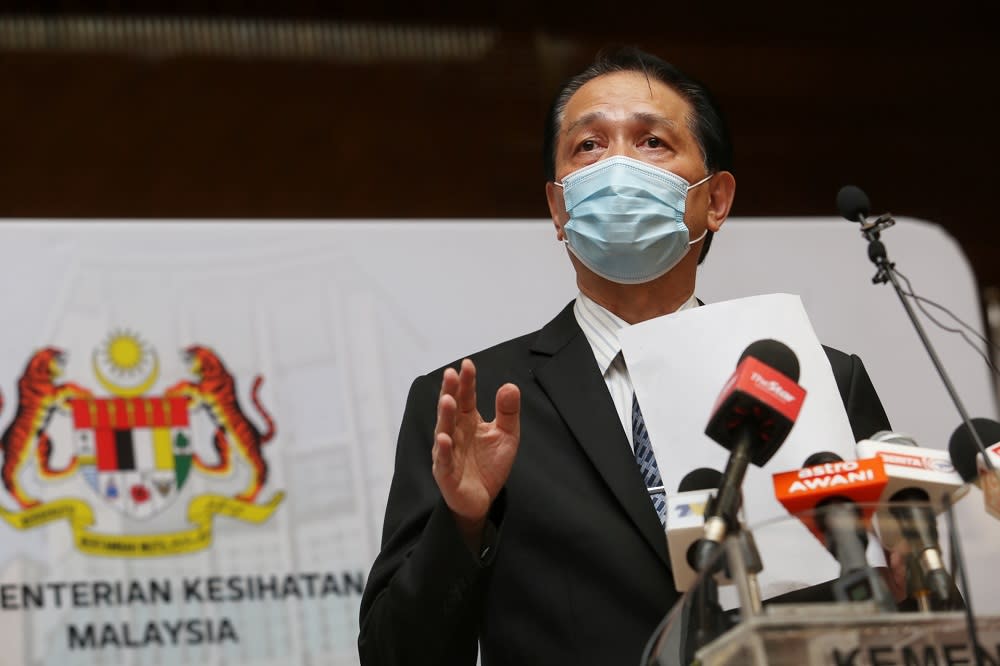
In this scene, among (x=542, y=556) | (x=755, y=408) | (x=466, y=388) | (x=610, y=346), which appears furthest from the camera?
(x=610, y=346)

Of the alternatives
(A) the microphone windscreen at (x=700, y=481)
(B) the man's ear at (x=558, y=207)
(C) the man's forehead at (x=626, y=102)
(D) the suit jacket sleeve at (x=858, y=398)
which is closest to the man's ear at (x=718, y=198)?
(C) the man's forehead at (x=626, y=102)

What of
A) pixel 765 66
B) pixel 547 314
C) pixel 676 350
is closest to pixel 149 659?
pixel 547 314

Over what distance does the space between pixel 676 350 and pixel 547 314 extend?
1166 millimetres

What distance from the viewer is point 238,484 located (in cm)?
286

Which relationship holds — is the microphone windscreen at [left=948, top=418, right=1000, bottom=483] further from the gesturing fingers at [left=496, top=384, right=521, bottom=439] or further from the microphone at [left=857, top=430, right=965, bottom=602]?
the gesturing fingers at [left=496, top=384, right=521, bottom=439]

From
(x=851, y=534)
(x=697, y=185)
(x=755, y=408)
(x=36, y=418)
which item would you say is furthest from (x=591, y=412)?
(x=36, y=418)

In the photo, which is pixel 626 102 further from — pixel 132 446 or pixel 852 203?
pixel 132 446

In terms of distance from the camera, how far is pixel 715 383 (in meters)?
1.96

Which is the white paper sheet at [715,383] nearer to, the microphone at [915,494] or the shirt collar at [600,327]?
the shirt collar at [600,327]

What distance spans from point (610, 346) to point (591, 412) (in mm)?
179

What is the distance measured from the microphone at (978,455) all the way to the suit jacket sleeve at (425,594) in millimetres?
582

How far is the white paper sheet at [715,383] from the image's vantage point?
6.22 ft

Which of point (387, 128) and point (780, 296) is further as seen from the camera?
point (387, 128)

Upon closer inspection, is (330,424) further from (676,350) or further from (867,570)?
(867,570)
